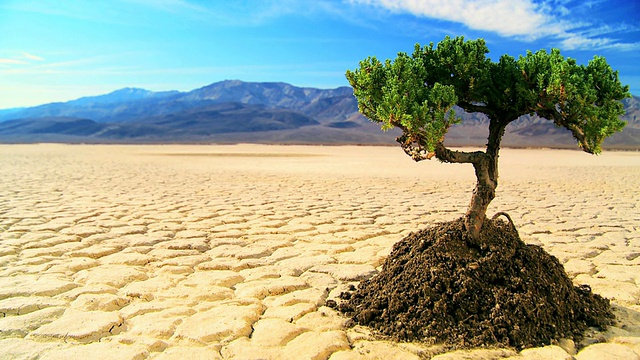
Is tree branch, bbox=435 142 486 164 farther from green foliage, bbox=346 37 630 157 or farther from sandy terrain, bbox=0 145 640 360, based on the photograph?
sandy terrain, bbox=0 145 640 360

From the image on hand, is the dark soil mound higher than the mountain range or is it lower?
lower

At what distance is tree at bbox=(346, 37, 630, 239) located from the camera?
2.33 metres

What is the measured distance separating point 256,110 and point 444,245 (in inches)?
4142

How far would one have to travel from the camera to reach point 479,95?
2.64m

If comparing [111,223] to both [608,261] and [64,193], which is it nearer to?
[64,193]

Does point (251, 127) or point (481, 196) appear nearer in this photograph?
point (481, 196)

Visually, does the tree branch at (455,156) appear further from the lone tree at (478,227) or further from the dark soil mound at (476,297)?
the dark soil mound at (476,297)

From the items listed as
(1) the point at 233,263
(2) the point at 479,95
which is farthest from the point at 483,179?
(1) the point at 233,263

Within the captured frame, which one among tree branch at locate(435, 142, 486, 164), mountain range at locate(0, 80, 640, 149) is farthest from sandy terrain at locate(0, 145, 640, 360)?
mountain range at locate(0, 80, 640, 149)

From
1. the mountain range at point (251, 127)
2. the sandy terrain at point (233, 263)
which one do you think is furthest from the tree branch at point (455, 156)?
the mountain range at point (251, 127)

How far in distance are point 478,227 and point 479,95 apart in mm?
735

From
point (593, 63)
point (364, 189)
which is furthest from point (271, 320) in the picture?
point (364, 189)

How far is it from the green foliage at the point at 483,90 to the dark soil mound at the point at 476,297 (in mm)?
674

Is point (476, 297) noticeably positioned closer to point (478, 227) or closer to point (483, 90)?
point (478, 227)
